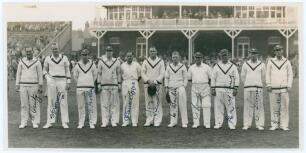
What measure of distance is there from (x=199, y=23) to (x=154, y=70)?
15814 millimetres

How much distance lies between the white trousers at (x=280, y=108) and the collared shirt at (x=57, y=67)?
385cm

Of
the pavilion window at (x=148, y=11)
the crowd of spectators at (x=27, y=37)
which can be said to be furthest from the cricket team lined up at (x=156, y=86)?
the pavilion window at (x=148, y=11)

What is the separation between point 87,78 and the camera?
9078 mm

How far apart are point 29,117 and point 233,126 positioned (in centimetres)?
417

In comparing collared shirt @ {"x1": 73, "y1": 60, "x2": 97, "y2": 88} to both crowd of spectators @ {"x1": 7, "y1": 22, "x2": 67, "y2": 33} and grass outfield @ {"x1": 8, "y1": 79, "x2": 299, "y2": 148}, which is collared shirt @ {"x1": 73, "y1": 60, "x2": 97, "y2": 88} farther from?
crowd of spectators @ {"x1": 7, "y1": 22, "x2": 67, "y2": 33}

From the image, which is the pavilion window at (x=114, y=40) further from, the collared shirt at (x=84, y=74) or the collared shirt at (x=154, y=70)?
the collared shirt at (x=84, y=74)

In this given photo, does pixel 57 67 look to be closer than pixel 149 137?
No

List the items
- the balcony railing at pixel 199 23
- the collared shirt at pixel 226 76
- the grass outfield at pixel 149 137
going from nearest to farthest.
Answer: the grass outfield at pixel 149 137 < the collared shirt at pixel 226 76 < the balcony railing at pixel 199 23

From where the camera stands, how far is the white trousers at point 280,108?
885 centimetres

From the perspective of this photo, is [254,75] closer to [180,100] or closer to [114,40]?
[180,100]

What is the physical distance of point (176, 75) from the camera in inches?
362

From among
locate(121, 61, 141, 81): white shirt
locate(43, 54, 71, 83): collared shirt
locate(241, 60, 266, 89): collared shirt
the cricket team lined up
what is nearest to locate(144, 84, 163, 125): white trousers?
the cricket team lined up

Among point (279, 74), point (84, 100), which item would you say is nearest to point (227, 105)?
point (279, 74)
